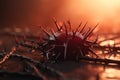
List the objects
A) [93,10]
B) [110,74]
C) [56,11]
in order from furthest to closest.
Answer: [93,10]
[56,11]
[110,74]

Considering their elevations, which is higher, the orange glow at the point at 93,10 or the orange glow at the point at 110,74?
the orange glow at the point at 93,10

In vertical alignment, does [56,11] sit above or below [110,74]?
above

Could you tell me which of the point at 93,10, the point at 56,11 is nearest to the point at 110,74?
the point at 56,11

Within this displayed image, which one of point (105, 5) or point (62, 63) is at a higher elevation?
point (105, 5)

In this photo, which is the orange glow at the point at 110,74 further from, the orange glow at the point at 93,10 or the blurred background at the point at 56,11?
the orange glow at the point at 93,10

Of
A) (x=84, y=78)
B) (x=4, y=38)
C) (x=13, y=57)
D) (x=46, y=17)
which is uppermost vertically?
(x=46, y=17)

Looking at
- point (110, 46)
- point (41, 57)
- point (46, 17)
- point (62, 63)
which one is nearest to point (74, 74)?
point (62, 63)

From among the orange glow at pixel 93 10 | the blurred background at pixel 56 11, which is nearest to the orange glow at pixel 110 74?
the blurred background at pixel 56 11

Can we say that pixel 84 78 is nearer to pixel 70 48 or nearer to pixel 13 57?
pixel 70 48

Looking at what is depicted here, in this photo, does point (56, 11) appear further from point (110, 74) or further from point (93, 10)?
point (110, 74)
